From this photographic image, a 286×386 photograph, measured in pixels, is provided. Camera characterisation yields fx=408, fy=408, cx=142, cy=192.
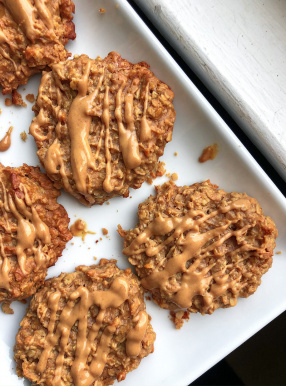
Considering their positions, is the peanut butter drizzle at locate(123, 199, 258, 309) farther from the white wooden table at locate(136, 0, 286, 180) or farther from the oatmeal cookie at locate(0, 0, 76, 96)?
the oatmeal cookie at locate(0, 0, 76, 96)

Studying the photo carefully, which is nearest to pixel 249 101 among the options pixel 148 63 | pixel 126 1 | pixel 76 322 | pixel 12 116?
pixel 148 63

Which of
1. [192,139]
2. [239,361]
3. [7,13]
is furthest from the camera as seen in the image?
[239,361]

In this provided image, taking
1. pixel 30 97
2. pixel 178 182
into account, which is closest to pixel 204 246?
pixel 178 182

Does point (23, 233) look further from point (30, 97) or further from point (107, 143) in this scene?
point (30, 97)

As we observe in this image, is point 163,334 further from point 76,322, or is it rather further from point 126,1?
point 126,1

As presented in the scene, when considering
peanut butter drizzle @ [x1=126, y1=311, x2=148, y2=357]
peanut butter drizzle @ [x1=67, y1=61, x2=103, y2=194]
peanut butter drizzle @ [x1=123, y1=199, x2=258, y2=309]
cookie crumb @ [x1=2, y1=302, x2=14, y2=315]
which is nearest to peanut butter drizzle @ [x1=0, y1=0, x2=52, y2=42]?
peanut butter drizzle @ [x1=67, y1=61, x2=103, y2=194]

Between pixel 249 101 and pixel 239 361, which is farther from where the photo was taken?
pixel 239 361
